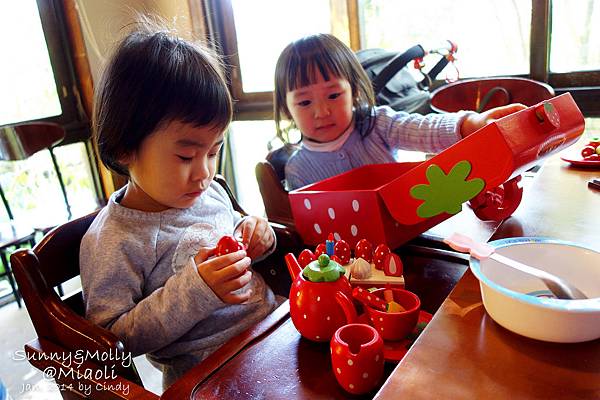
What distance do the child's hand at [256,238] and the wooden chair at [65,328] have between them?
31 cm

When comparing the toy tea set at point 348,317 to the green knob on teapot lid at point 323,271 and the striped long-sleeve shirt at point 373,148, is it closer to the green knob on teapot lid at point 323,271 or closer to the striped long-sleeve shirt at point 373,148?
the green knob on teapot lid at point 323,271

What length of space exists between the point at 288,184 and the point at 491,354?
3.25 ft

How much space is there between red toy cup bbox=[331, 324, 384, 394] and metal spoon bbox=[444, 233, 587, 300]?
135 mm

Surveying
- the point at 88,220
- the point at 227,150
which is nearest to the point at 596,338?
the point at 88,220

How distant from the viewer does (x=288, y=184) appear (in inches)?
53.3

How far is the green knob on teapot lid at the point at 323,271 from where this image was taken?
1.85ft

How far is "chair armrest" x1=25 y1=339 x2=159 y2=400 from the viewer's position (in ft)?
1.94

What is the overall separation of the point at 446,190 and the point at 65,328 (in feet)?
2.00

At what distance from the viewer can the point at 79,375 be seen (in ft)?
2.16

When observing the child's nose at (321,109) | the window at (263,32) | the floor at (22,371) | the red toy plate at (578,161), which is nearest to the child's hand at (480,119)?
the red toy plate at (578,161)

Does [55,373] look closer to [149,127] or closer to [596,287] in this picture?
[149,127]

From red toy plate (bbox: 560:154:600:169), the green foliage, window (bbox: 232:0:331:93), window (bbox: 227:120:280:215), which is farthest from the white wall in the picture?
the green foliage

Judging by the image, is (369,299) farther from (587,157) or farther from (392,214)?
(587,157)

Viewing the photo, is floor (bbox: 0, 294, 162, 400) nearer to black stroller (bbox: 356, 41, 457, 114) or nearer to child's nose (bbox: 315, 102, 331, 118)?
child's nose (bbox: 315, 102, 331, 118)
